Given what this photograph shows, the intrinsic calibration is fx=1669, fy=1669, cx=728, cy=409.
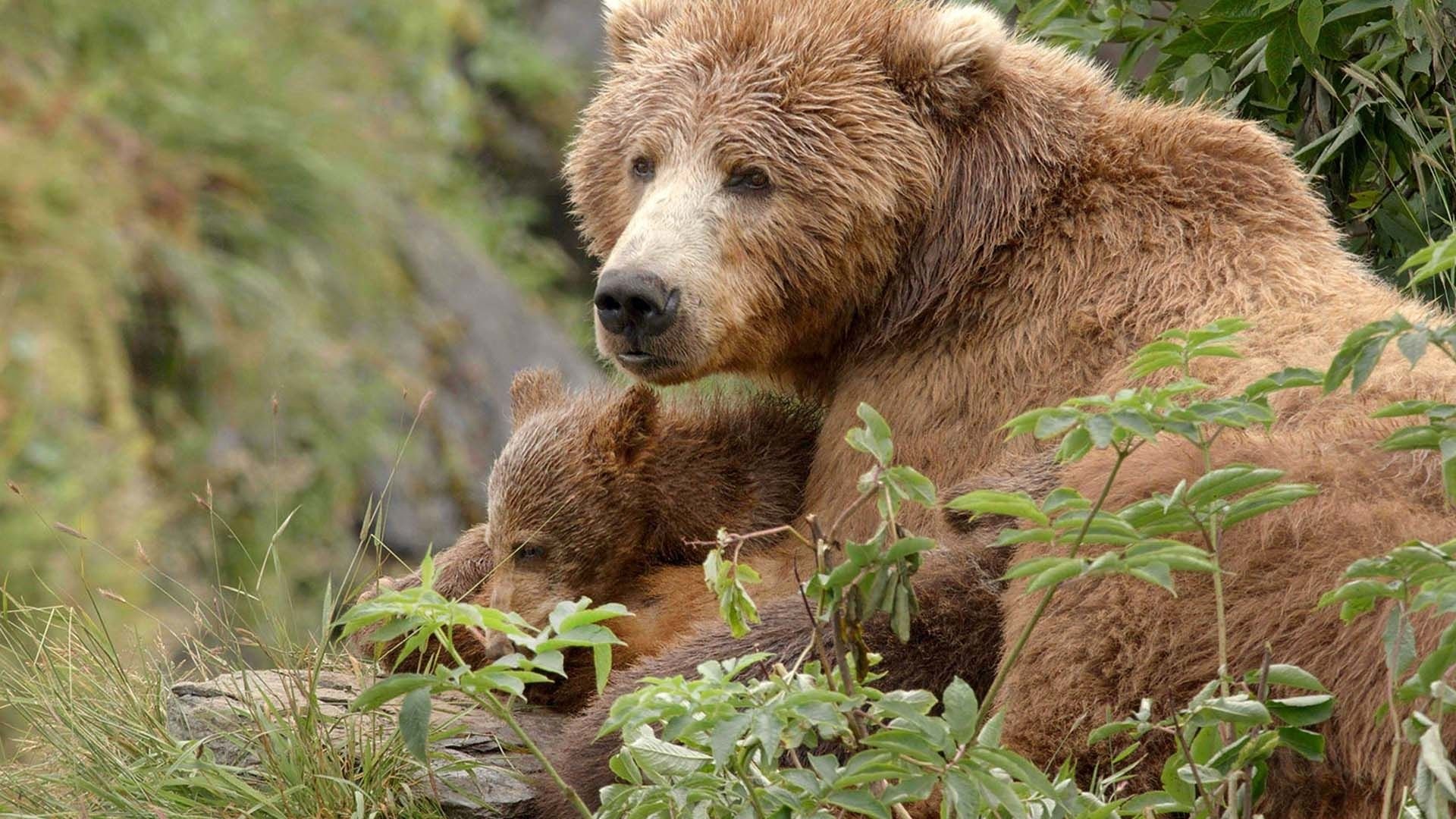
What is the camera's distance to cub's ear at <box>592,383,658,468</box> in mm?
4219

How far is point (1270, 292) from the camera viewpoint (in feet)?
12.1

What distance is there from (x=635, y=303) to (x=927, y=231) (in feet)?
2.47

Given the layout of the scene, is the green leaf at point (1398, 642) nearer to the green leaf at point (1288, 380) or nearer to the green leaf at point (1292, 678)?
the green leaf at point (1292, 678)

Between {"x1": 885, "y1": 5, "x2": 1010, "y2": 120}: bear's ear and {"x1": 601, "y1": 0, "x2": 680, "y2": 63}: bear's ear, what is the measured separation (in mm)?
709

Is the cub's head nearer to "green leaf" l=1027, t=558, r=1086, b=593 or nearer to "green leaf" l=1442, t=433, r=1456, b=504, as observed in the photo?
"green leaf" l=1027, t=558, r=1086, b=593

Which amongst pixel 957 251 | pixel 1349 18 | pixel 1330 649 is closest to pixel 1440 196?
pixel 1349 18

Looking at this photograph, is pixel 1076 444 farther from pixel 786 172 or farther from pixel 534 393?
pixel 534 393

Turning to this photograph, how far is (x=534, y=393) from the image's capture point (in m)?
4.55

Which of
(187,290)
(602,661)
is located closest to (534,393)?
(602,661)

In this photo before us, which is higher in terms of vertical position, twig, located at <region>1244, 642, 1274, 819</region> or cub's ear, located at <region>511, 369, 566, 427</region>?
twig, located at <region>1244, 642, 1274, 819</region>

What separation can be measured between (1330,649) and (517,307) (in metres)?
9.44

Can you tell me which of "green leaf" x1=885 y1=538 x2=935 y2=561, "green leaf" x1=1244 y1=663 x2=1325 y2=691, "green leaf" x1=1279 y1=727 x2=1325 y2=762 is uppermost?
"green leaf" x1=885 y1=538 x2=935 y2=561

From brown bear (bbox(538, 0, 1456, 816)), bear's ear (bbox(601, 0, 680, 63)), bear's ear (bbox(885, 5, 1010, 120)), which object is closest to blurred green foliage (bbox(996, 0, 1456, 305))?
brown bear (bbox(538, 0, 1456, 816))

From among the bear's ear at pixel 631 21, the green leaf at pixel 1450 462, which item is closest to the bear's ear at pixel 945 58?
the bear's ear at pixel 631 21
